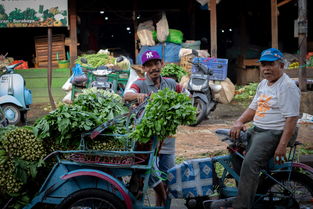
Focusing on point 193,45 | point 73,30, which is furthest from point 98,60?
point 193,45

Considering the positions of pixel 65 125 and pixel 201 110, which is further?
pixel 201 110

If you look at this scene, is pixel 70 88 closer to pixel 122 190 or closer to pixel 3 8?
pixel 3 8

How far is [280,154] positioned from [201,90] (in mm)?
5174

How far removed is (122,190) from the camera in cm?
336

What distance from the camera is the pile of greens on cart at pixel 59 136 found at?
329 cm

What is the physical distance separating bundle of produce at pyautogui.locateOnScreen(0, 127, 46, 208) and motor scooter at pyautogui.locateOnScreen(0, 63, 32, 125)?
5591mm

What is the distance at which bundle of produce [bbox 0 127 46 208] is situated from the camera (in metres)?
3.39

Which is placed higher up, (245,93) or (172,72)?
(172,72)

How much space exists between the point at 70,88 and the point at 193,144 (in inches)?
174

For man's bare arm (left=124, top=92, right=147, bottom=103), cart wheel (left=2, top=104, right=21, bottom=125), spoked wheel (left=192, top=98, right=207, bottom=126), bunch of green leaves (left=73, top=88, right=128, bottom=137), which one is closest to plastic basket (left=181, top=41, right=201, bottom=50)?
spoked wheel (left=192, top=98, right=207, bottom=126)

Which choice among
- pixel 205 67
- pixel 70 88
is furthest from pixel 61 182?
pixel 70 88

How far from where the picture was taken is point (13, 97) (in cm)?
897

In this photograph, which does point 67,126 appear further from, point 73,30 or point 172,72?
point 73,30

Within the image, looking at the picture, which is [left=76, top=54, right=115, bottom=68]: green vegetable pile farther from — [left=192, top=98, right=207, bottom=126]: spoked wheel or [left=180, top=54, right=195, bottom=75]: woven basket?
[left=192, top=98, right=207, bottom=126]: spoked wheel
